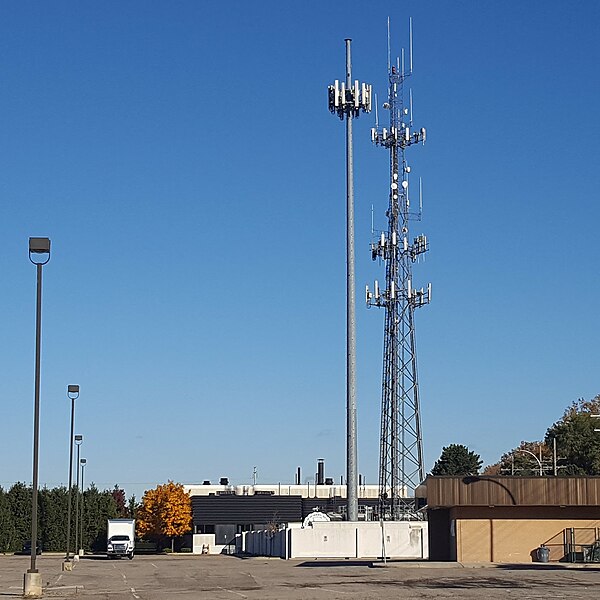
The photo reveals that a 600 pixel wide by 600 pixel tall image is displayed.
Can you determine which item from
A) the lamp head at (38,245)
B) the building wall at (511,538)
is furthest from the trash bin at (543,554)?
the lamp head at (38,245)

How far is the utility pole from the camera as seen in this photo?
58.3m

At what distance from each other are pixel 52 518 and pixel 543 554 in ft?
216

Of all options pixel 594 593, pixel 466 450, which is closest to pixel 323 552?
pixel 594 593

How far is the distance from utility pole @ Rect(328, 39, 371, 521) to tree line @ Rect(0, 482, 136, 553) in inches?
1934

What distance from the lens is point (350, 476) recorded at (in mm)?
58625

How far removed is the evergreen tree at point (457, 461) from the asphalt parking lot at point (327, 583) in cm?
8104

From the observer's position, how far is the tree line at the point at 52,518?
104 metres

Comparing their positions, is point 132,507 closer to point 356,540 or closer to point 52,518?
point 52,518

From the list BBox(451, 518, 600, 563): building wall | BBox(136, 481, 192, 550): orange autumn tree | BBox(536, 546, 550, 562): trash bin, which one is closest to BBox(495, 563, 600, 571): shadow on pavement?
BBox(536, 546, 550, 562): trash bin

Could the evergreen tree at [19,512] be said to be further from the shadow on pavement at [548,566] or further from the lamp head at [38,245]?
the lamp head at [38,245]

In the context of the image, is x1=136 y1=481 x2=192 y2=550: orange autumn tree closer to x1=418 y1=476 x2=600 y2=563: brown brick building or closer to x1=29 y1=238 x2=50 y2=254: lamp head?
x1=418 y1=476 x2=600 y2=563: brown brick building

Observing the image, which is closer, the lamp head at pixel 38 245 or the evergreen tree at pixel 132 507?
the lamp head at pixel 38 245

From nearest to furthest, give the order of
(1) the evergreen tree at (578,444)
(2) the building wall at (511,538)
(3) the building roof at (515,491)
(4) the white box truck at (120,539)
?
1. (3) the building roof at (515,491)
2. (2) the building wall at (511,538)
3. (4) the white box truck at (120,539)
4. (1) the evergreen tree at (578,444)

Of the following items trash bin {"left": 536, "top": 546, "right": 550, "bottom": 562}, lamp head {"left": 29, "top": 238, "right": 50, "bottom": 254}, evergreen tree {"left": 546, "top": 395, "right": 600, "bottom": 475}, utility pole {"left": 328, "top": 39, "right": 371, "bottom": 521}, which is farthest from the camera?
evergreen tree {"left": 546, "top": 395, "right": 600, "bottom": 475}
